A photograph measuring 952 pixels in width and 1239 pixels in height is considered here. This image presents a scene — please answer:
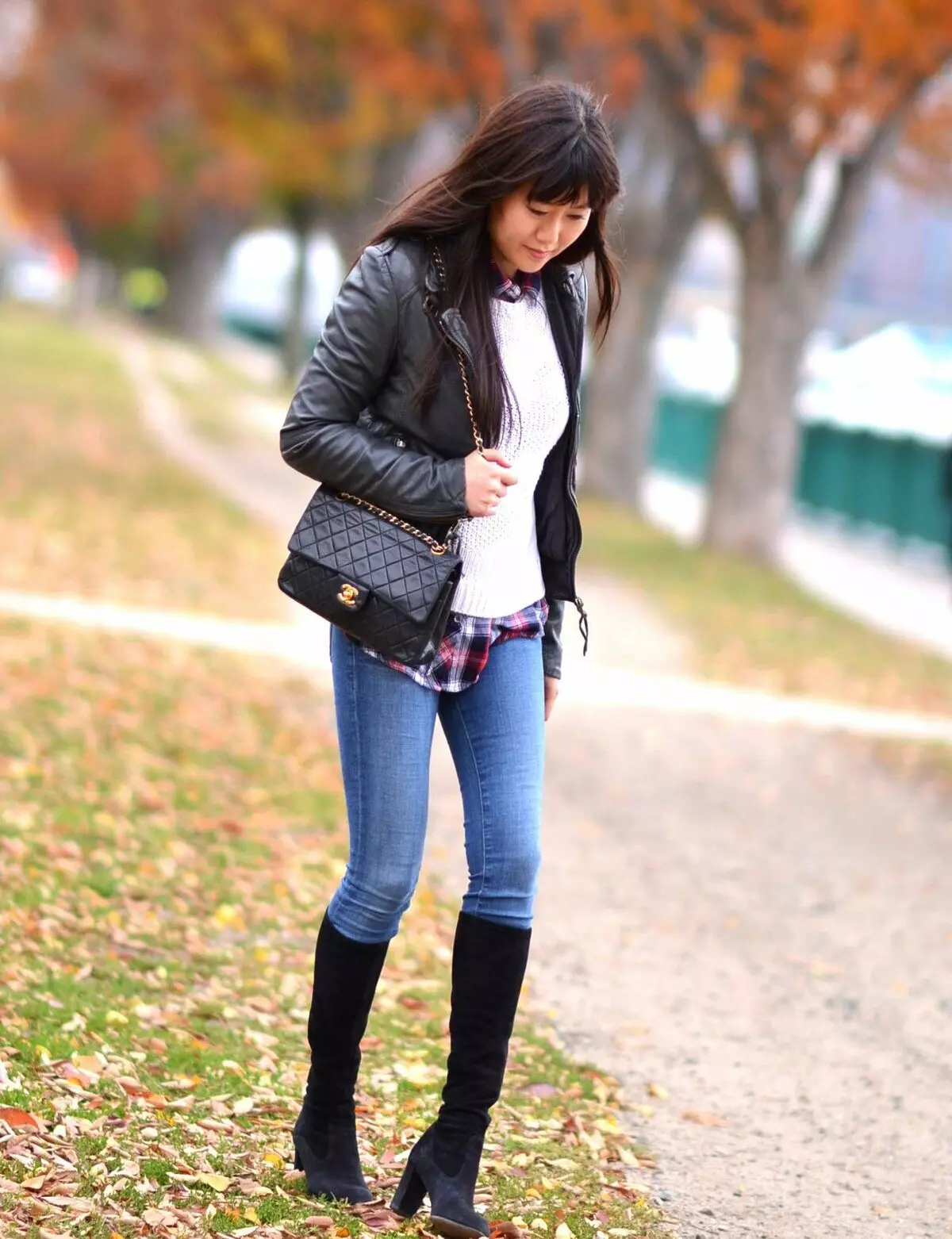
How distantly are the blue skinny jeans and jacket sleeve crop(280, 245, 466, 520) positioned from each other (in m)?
0.29

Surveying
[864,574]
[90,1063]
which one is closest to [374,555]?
[90,1063]

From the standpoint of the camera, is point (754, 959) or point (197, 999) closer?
point (197, 999)

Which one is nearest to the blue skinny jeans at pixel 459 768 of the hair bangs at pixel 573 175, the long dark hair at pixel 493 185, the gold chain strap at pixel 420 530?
the gold chain strap at pixel 420 530

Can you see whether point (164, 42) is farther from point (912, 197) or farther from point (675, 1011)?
point (675, 1011)

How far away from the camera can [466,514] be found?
3.36 m

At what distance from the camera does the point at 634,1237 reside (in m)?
3.83

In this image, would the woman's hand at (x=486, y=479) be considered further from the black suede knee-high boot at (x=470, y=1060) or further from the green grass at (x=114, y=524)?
the green grass at (x=114, y=524)

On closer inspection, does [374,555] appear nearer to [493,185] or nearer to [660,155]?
[493,185]

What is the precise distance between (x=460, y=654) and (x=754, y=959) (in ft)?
10.6

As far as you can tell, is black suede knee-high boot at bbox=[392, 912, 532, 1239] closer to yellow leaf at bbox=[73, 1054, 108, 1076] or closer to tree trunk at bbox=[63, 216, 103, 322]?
yellow leaf at bbox=[73, 1054, 108, 1076]

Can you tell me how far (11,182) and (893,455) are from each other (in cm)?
4943

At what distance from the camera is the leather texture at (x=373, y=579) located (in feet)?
11.0

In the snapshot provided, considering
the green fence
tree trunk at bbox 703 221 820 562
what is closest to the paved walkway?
the green fence

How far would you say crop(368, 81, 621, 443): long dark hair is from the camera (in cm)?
333
